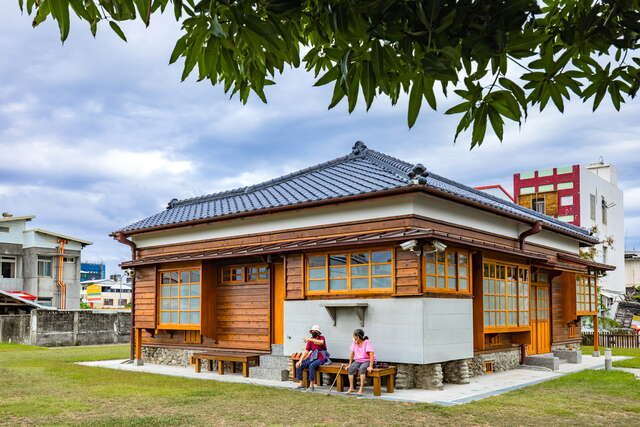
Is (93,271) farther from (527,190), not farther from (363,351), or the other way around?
(363,351)

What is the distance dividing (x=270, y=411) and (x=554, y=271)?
37.8ft

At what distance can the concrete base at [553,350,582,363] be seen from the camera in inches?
698

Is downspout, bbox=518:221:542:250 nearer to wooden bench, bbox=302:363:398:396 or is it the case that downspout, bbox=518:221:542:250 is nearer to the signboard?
wooden bench, bbox=302:363:398:396

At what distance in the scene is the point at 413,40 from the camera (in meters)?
2.68

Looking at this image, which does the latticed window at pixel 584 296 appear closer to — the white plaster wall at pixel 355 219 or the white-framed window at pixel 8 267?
the white plaster wall at pixel 355 219

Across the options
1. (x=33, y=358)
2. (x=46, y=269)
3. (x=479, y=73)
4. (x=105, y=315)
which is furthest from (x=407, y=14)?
(x=46, y=269)

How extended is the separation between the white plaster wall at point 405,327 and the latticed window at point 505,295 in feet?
3.80

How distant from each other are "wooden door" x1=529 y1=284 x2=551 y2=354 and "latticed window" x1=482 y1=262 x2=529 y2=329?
52.6 inches

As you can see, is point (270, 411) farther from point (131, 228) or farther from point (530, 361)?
point (131, 228)

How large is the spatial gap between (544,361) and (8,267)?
105 ft

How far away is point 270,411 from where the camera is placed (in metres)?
10.0

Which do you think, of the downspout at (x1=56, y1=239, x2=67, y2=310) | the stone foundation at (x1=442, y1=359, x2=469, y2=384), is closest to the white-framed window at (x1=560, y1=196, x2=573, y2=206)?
the stone foundation at (x1=442, y1=359, x2=469, y2=384)

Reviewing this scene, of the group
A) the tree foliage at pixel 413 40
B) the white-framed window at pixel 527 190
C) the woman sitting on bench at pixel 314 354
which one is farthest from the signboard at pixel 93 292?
the tree foliage at pixel 413 40

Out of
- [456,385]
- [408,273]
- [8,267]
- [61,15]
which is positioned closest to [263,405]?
[408,273]
